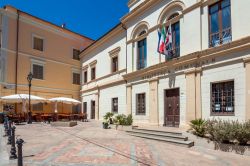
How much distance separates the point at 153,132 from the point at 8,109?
16.4 metres

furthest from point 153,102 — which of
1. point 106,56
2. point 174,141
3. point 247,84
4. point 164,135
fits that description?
point 106,56

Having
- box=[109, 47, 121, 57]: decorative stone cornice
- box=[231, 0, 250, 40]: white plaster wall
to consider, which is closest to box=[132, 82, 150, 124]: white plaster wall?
box=[109, 47, 121, 57]: decorative stone cornice

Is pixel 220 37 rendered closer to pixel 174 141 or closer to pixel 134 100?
pixel 174 141

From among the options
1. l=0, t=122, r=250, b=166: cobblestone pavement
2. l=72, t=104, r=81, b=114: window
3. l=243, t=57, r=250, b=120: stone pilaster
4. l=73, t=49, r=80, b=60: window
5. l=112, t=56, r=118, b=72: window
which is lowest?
l=0, t=122, r=250, b=166: cobblestone pavement

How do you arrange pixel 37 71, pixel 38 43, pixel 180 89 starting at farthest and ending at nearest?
pixel 38 43 → pixel 37 71 → pixel 180 89

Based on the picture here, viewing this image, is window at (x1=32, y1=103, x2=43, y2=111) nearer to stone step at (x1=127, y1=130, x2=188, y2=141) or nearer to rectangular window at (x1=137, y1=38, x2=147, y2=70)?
rectangular window at (x1=137, y1=38, x2=147, y2=70)

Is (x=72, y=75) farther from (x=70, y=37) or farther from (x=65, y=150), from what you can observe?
(x=65, y=150)

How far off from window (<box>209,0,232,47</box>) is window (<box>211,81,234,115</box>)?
2.12 m

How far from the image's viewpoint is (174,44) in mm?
14766

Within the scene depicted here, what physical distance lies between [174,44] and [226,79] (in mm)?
4543

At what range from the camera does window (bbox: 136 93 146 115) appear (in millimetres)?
16859

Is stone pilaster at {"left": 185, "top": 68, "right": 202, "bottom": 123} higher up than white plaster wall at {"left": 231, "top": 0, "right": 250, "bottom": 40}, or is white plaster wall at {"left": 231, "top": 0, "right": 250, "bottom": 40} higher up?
white plaster wall at {"left": 231, "top": 0, "right": 250, "bottom": 40}

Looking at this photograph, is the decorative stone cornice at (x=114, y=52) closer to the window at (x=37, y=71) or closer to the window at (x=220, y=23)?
the window at (x=37, y=71)

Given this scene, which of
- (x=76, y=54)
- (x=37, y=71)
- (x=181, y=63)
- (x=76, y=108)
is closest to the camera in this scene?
(x=181, y=63)
